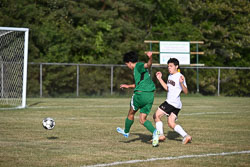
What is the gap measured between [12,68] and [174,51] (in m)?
13.3

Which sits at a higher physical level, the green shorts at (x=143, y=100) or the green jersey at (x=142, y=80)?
the green jersey at (x=142, y=80)

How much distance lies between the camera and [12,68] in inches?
882

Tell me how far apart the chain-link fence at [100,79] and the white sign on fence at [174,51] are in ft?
3.57

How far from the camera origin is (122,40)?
38.6 metres

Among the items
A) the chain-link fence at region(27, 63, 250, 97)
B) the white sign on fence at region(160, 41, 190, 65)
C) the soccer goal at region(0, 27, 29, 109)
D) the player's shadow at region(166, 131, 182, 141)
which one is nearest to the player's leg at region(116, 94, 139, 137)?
the player's shadow at region(166, 131, 182, 141)

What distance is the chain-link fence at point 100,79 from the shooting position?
30656 millimetres

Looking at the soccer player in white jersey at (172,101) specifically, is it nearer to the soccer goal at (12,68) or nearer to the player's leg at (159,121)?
the player's leg at (159,121)

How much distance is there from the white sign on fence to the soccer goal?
12468 mm

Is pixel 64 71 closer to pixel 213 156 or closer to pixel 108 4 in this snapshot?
pixel 108 4

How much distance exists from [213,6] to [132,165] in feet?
108

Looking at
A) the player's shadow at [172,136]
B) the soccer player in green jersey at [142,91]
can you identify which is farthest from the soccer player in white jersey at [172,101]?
the player's shadow at [172,136]

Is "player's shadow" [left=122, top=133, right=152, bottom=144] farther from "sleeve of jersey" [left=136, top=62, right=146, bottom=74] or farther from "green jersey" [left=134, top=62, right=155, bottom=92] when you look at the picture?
"sleeve of jersey" [left=136, top=62, right=146, bottom=74]

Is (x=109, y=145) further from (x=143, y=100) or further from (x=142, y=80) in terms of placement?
(x=142, y=80)

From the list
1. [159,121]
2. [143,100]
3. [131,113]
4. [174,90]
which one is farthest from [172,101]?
[131,113]
